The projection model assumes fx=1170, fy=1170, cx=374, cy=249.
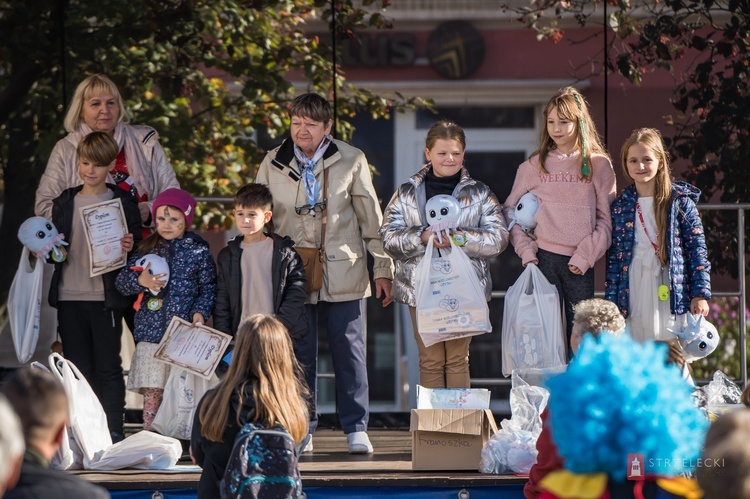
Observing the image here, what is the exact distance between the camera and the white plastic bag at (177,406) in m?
5.35

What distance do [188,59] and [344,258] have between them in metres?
2.14

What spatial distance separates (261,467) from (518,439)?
1.43m

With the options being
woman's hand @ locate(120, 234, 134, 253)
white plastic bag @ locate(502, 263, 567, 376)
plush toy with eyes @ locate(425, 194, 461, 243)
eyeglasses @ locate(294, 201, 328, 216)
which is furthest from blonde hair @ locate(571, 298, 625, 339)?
woman's hand @ locate(120, 234, 134, 253)

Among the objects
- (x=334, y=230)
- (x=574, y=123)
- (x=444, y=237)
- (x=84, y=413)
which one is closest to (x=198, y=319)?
(x=84, y=413)

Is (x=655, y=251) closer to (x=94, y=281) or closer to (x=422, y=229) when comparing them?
(x=422, y=229)

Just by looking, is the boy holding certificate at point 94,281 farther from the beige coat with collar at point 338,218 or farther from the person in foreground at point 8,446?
the person in foreground at point 8,446

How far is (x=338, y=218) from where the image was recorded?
564 centimetres

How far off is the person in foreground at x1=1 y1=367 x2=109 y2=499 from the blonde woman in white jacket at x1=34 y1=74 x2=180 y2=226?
2864 millimetres

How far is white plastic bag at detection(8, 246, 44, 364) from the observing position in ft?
18.0

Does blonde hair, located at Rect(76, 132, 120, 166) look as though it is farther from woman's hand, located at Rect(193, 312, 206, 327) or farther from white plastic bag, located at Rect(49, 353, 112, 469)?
white plastic bag, located at Rect(49, 353, 112, 469)

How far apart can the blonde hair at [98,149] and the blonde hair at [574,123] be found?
2027mm

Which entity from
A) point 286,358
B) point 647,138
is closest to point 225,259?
point 286,358

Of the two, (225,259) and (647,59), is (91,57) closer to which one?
(225,259)

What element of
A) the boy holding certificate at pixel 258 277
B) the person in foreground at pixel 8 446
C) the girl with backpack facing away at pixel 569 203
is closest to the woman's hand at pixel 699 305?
the girl with backpack facing away at pixel 569 203
